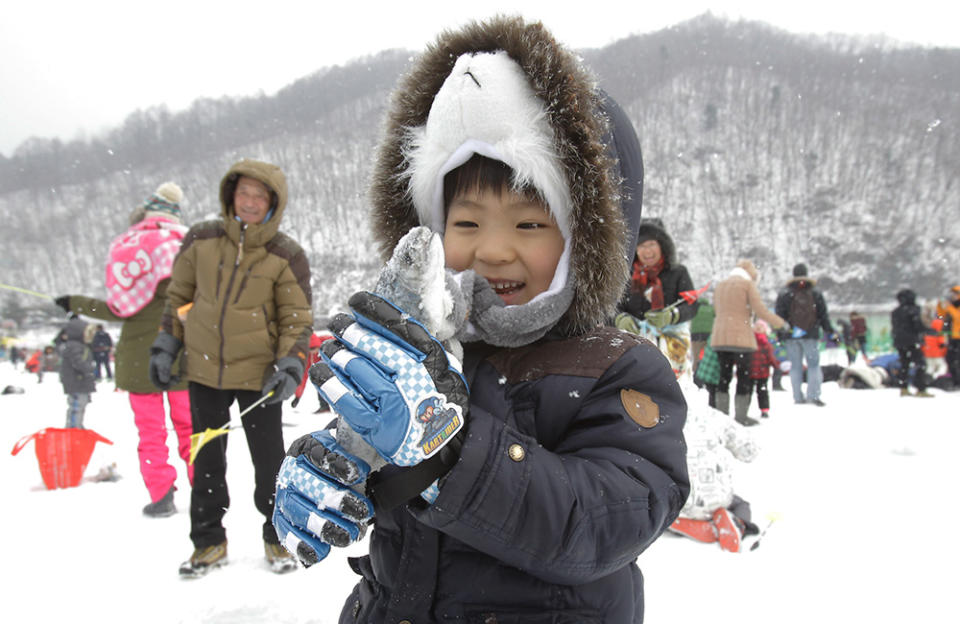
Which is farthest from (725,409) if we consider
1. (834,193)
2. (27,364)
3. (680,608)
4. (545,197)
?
(834,193)

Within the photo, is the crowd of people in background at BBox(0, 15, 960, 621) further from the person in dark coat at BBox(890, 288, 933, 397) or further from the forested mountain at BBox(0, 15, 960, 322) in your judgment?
the forested mountain at BBox(0, 15, 960, 322)

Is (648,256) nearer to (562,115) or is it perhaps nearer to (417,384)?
(562,115)

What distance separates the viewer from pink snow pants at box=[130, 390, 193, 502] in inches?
120

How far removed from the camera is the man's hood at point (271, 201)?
2438mm

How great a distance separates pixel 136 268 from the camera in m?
3.16

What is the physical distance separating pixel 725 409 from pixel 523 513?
5.46m

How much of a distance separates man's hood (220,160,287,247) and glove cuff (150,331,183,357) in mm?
592

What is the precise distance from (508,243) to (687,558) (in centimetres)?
205

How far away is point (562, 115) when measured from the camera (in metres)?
0.96

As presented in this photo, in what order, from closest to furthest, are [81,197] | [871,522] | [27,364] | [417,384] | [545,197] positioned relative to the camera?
[417,384] < [545,197] < [871,522] < [27,364] < [81,197]

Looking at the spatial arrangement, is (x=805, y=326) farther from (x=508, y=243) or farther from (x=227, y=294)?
(x=508, y=243)

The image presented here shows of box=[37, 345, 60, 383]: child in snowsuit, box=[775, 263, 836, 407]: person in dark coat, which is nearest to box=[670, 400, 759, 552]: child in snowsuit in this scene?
box=[775, 263, 836, 407]: person in dark coat

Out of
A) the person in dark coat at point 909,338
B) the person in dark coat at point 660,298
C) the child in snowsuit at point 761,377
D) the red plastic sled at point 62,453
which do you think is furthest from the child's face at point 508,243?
the person in dark coat at point 909,338

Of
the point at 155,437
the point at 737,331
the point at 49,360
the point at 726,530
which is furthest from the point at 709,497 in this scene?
the point at 49,360
